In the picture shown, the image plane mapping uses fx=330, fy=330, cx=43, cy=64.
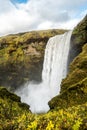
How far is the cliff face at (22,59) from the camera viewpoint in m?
91.9

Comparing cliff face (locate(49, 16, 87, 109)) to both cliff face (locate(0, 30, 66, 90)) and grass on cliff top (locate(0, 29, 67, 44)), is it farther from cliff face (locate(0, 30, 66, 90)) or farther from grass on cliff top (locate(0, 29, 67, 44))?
grass on cliff top (locate(0, 29, 67, 44))

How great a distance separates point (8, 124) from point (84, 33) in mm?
56138

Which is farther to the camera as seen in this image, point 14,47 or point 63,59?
point 14,47

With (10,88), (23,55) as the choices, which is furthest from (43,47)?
(10,88)

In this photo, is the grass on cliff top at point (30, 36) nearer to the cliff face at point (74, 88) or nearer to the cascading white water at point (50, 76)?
the cascading white water at point (50, 76)

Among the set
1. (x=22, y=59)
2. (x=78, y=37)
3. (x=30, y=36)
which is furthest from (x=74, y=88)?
(x=30, y=36)

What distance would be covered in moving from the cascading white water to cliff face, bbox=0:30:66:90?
3422 mm

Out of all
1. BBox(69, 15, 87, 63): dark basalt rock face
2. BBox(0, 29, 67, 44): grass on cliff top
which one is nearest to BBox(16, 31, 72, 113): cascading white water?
BBox(69, 15, 87, 63): dark basalt rock face

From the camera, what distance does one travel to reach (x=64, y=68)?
69.7 metres

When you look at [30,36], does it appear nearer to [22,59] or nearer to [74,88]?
[22,59]

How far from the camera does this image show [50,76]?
7912 cm

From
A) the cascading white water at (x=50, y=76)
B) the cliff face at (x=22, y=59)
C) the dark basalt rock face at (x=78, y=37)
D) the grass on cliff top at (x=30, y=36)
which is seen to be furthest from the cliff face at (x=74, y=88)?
the grass on cliff top at (x=30, y=36)

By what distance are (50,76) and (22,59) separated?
17.3 metres

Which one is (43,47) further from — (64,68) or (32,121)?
(32,121)
